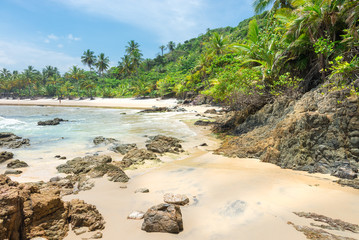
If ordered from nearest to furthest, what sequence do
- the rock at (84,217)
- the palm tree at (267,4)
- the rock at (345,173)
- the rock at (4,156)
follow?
1. the rock at (84,217)
2. the rock at (345,173)
3. the rock at (4,156)
4. the palm tree at (267,4)

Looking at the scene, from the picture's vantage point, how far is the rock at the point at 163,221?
10.1ft

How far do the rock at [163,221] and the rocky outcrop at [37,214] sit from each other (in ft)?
2.73

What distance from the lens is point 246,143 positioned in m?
7.96

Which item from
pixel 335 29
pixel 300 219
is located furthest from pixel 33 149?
pixel 335 29

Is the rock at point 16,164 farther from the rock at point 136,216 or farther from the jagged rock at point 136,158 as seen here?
the rock at point 136,216

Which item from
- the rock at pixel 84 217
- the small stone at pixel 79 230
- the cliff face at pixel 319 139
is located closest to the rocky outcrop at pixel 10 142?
the rock at pixel 84 217

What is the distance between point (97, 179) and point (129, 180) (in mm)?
885

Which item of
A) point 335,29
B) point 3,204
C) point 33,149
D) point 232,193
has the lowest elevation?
point 33,149

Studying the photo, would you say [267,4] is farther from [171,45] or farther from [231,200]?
[171,45]

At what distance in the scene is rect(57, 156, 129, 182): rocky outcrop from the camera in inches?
226

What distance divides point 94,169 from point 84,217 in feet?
9.42

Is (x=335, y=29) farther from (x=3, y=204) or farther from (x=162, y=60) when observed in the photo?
(x=162, y=60)

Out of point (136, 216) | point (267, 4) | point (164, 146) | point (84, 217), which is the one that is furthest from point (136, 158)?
point (267, 4)

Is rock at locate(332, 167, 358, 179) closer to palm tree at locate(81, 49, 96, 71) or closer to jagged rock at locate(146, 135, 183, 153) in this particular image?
jagged rock at locate(146, 135, 183, 153)
